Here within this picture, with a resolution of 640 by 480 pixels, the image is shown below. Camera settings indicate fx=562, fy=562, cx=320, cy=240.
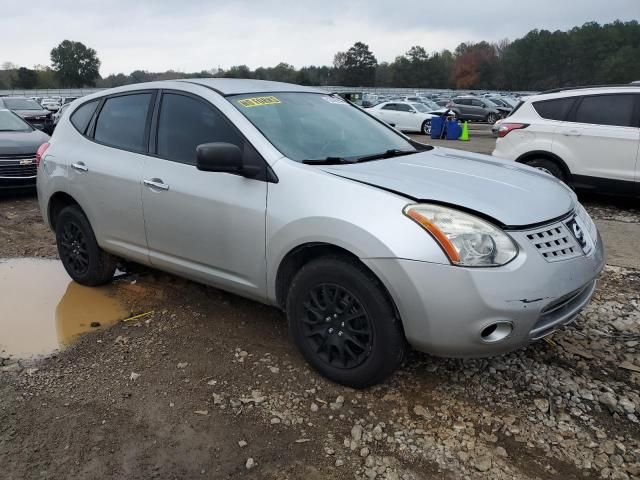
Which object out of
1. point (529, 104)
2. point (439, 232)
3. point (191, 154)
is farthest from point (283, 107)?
point (529, 104)

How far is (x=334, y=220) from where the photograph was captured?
298 cm

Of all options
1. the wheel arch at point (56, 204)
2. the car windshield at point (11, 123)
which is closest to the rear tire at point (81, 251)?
the wheel arch at point (56, 204)

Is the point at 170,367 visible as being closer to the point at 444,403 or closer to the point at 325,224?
the point at 325,224

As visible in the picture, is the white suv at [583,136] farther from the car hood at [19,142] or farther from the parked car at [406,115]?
the parked car at [406,115]

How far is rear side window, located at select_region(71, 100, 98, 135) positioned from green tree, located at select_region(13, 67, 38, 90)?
282ft

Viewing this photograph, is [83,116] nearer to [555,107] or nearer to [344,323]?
[344,323]

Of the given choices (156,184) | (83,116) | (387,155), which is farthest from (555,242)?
(83,116)

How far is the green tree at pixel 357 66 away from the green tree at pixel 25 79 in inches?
1910

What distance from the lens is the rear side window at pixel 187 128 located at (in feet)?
12.2

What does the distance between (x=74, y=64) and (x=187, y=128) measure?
300ft

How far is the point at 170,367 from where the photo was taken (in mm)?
3549

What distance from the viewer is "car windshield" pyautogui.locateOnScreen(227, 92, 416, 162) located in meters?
3.59

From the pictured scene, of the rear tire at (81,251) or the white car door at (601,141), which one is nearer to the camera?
the rear tire at (81,251)

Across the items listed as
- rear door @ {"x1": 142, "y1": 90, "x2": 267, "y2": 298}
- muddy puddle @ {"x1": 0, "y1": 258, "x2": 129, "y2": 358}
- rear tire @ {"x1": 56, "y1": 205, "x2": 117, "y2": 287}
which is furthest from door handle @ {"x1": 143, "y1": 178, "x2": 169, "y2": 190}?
muddy puddle @ {"x1": 0, "y1": 258, "x2": 129, "y2": 358}
